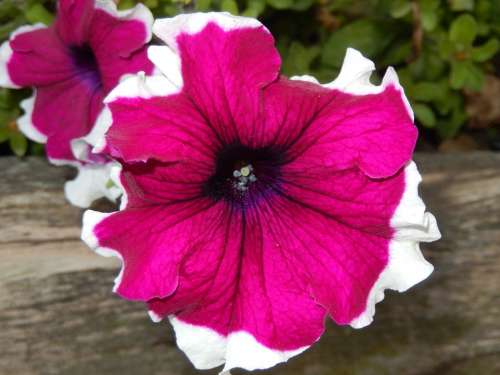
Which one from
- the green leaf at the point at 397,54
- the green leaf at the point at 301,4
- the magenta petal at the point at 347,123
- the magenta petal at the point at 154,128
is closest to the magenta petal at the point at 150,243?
the magenta petal at the point at 154,128

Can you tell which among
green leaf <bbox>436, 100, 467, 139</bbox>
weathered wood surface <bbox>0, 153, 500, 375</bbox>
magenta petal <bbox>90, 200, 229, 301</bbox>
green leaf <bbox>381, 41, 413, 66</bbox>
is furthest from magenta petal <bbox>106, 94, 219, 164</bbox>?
green leaf <bbox>436, 100, 467, 139</bbox>

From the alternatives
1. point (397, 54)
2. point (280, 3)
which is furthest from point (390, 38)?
point (280, 3)

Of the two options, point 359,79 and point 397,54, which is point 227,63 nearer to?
point 359,79

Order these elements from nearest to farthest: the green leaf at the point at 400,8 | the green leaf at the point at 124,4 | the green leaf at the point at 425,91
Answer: the green leaf at the point at 124,4
the green leaf at the point at 400,8
the green leaf at the point at 425,91

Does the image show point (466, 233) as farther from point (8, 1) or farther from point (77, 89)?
point (8, 1)

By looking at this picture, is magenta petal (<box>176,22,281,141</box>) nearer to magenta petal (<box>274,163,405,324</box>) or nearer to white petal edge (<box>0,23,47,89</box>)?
magenta petal (<box>274,163,405,324</box>)

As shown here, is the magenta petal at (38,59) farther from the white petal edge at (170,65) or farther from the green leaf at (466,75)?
the green leaf at (466,75)

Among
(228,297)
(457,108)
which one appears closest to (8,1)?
(228,297)

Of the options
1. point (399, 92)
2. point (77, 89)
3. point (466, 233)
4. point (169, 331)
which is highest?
point (399, 92)
